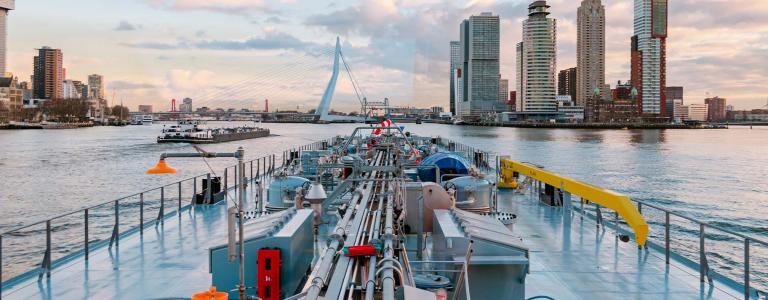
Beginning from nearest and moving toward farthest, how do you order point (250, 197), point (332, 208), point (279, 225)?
point (279, 225), point (332, 208), point (250, 197)

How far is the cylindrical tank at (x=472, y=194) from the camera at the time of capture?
16.5 metres

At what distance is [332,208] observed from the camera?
1627cm

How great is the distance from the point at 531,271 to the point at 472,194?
4869mm

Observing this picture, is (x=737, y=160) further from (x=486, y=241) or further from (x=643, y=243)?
(x=486, y=241)

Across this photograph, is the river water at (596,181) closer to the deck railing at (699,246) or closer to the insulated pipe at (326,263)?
the deck railing at (699,246)

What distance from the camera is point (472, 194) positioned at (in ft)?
54.5

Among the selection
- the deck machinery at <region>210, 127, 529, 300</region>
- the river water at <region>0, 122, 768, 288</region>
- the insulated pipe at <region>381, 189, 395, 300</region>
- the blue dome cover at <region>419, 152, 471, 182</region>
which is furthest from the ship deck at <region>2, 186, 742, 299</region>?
the river water at <region>0, 122, 768, 288</region>

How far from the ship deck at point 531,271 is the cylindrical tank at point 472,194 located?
1.23 meters

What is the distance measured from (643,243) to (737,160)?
71408mm

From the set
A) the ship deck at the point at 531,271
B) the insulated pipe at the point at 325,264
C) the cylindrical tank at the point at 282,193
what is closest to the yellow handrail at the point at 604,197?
the ship deck at the point at 531,271

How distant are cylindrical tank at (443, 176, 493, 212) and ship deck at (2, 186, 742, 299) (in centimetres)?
123

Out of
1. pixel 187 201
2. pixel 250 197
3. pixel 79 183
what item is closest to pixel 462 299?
pixel 250 197

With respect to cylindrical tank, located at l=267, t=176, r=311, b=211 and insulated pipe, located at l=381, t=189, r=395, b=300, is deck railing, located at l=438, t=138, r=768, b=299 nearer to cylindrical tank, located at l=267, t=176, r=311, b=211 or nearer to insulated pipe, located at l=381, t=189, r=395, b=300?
insulated pipe, located at l=381, t=189, r=395, b=300

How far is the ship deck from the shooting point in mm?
10516
